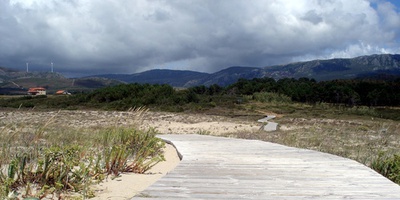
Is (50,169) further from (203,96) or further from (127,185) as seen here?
(203,96)

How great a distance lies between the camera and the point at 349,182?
4.41 metres

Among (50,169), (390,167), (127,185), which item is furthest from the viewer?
(390,167)

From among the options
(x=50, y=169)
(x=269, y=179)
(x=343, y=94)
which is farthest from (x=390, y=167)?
(x=343, y=94)

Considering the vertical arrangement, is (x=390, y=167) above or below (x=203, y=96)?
above

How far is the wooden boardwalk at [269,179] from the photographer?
12.5 feet

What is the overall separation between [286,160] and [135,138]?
3361mm

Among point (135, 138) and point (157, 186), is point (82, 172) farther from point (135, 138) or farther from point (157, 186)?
point (135, 138)

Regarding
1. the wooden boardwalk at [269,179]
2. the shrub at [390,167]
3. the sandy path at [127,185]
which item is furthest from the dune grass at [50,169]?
the shrub at [390,167]

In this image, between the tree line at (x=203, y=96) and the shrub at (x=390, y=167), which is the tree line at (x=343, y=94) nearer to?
the tree line at (x=203, y=96)

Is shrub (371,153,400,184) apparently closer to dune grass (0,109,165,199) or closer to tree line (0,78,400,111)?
dune grass (0,109,165,199)

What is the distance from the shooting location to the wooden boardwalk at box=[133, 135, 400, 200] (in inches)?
150

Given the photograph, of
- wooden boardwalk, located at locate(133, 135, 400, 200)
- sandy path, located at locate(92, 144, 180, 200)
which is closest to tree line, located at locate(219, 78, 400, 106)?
wooden boardwalk, located at locate(133, 135, 400, 200)

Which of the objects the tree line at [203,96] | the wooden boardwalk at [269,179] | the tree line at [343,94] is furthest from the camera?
the tree line at [343,94]

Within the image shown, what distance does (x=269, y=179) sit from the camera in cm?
456
